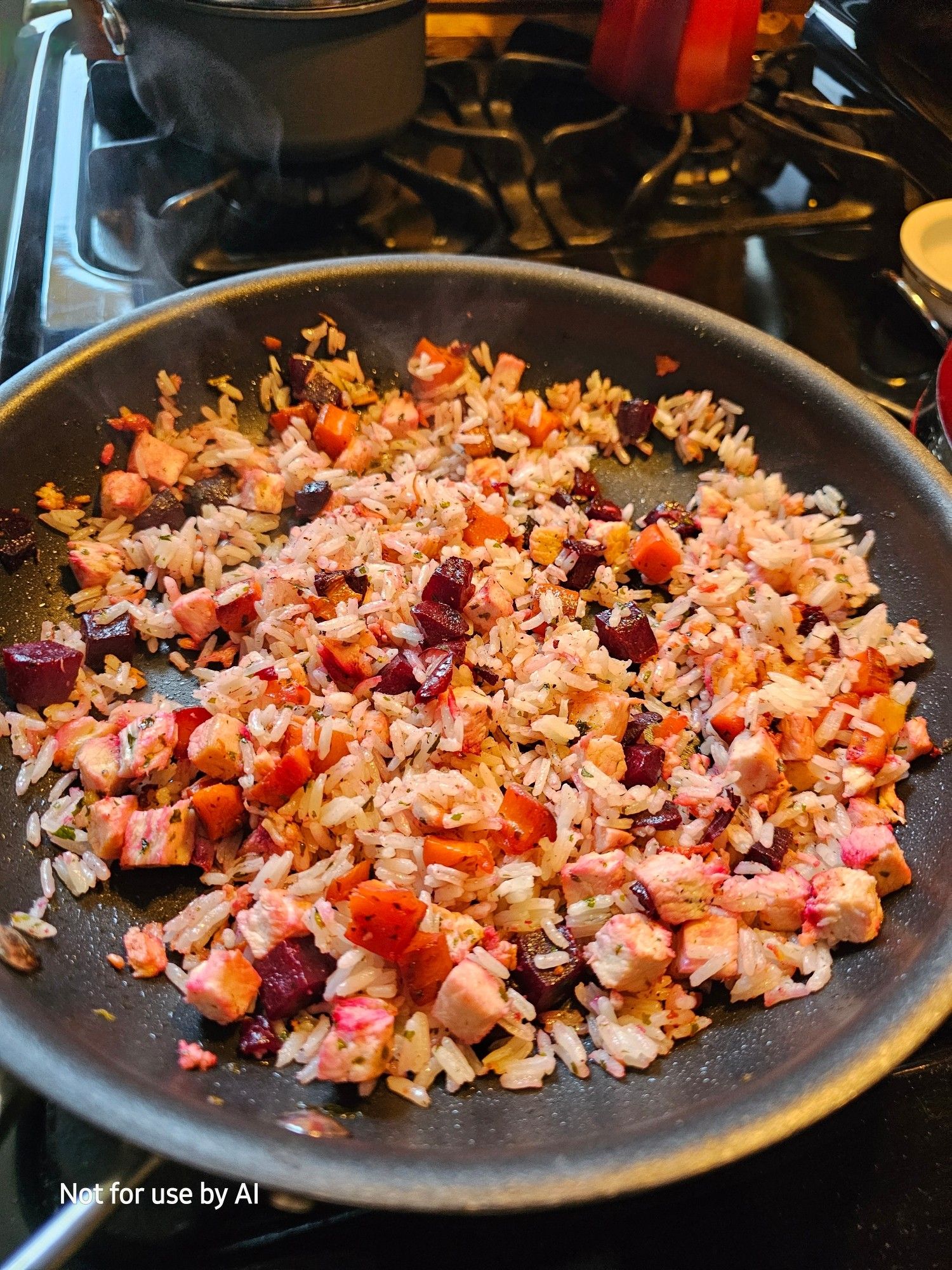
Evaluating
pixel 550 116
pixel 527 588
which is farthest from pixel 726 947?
pixel 550 116

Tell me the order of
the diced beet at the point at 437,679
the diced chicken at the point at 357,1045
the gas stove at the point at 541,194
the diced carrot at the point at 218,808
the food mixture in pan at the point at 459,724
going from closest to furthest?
the diced chicken at the point at 357,1045 < the food mixture in pan at the point at 459,724 < the diced carrot at the point at 218,808 < the diced beet at the point at 437,679 < the gas stove at the point at 541,194

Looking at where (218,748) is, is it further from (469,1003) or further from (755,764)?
(755,764)

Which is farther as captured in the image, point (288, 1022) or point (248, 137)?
point (248, 137)

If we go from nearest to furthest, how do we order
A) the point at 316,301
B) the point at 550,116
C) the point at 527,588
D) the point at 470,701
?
1. the point at 470,701
2. the point at 527,588
3. the point at 316,301
4. the point at 550,116

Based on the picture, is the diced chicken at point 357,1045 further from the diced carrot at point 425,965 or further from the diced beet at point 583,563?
the diced beet at point 583,563

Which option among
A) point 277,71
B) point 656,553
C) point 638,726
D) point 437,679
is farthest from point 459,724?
point 277,71

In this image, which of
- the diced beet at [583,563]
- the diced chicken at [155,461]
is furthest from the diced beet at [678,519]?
the diced chicken at [155,461]

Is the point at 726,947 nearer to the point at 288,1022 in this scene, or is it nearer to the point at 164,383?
the point at 288,1022

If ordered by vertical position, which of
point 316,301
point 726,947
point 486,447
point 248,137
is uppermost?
point 248,137
